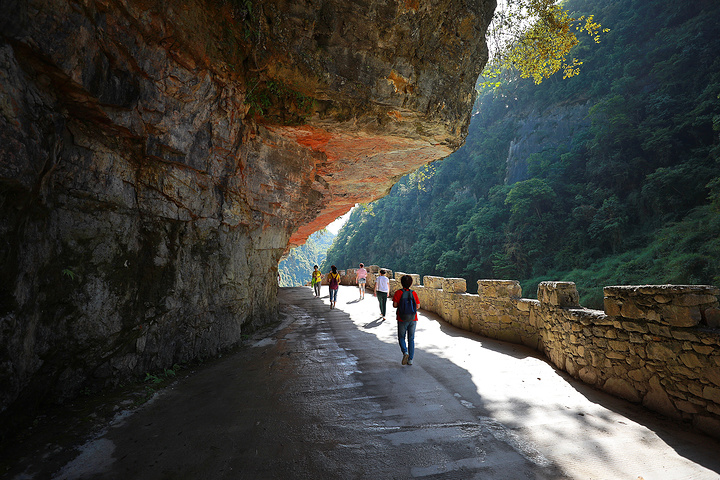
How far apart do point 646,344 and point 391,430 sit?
323cm

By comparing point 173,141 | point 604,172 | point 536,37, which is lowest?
point 173,141

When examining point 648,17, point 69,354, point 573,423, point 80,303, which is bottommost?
point 573,423

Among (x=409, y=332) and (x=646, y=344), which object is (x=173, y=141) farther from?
(x=646, y=344)

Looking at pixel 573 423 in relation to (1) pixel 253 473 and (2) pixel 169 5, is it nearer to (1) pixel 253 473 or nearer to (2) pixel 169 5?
(1) pixel 253 473

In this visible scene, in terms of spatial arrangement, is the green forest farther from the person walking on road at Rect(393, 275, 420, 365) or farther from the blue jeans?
the blue jeans

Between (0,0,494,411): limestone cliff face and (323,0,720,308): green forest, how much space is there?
26.9 ft

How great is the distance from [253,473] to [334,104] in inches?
247

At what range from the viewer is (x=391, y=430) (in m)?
3.20

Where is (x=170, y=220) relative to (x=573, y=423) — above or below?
above

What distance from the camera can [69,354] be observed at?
380 centimetres

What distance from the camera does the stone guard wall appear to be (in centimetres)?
309

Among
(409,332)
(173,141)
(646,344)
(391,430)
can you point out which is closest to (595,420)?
(646,344)

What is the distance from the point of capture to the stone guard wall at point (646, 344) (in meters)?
3.09

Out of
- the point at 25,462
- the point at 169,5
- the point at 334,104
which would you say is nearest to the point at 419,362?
the point at 25,462
